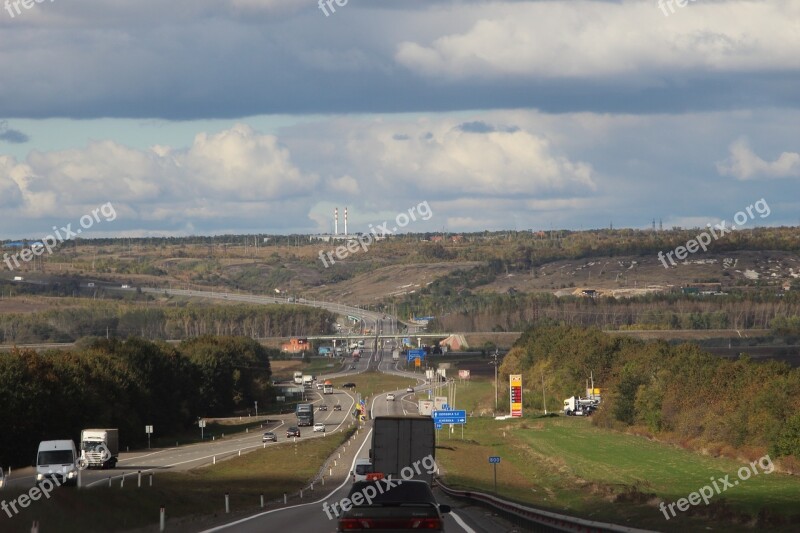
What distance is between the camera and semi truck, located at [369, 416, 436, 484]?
58.7 meters

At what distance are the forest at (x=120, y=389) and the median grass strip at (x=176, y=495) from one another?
15483 millimetres

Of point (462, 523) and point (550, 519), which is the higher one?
point (550, 519)

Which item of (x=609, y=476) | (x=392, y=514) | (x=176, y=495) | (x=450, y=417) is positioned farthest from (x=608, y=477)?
(x=392, y=514)

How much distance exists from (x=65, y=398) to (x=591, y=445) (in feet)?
157

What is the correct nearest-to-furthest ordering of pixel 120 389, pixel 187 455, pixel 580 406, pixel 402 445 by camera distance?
pixel 402 445 → pixel 187 455 → pixel 120 389 → pixel 580 406

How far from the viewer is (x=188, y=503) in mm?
58781

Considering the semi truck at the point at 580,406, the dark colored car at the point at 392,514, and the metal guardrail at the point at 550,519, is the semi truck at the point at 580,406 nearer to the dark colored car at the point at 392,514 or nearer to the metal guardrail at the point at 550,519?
the metal guardrail at the point at 550,519

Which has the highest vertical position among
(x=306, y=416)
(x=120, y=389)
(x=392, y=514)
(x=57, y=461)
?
(x=392, y=514)

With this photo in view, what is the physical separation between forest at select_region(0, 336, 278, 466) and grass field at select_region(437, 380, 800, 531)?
32550 millimetres

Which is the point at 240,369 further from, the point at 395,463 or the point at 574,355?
the point at 395,463

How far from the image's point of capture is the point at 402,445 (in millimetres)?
58875

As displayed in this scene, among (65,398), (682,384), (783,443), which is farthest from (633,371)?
(65,398)

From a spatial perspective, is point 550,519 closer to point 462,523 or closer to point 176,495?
point 462,523

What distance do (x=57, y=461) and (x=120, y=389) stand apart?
5862cm
